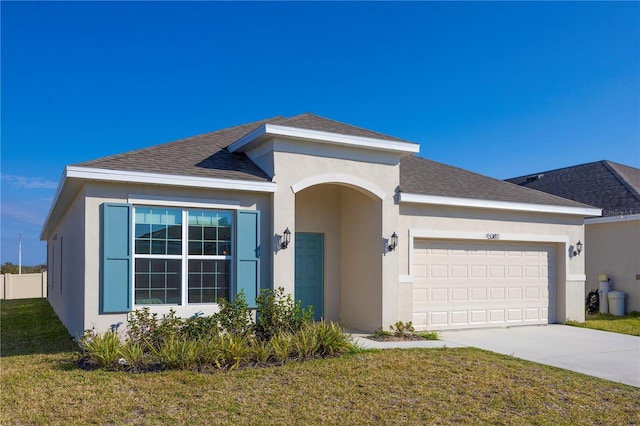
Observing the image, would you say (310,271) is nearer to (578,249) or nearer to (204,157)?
(204,157)

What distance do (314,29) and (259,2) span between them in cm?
271

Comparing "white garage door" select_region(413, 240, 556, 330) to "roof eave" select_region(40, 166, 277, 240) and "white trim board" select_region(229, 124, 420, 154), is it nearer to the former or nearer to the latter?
"white trim board" select_region(229, 124, 420, 154)

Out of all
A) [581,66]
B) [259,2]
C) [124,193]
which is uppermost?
[259,2]

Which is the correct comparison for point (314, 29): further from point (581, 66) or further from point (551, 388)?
point (551, 388)

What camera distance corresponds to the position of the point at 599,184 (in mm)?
19656

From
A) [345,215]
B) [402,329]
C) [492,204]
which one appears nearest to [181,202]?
[345,215]

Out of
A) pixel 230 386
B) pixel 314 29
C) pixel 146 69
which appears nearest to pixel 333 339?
pixel 230 386

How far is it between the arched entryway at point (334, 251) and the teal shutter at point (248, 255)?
2397 millimetres

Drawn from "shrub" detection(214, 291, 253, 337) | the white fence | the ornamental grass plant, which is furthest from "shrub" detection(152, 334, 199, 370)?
the white fence

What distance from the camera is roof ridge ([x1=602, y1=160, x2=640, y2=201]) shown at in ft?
57.9

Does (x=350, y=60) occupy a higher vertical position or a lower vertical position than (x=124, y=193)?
higher

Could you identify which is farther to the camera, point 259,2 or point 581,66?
point 581,66

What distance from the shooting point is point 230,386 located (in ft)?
23.0

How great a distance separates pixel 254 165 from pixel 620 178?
15022 millimetres
